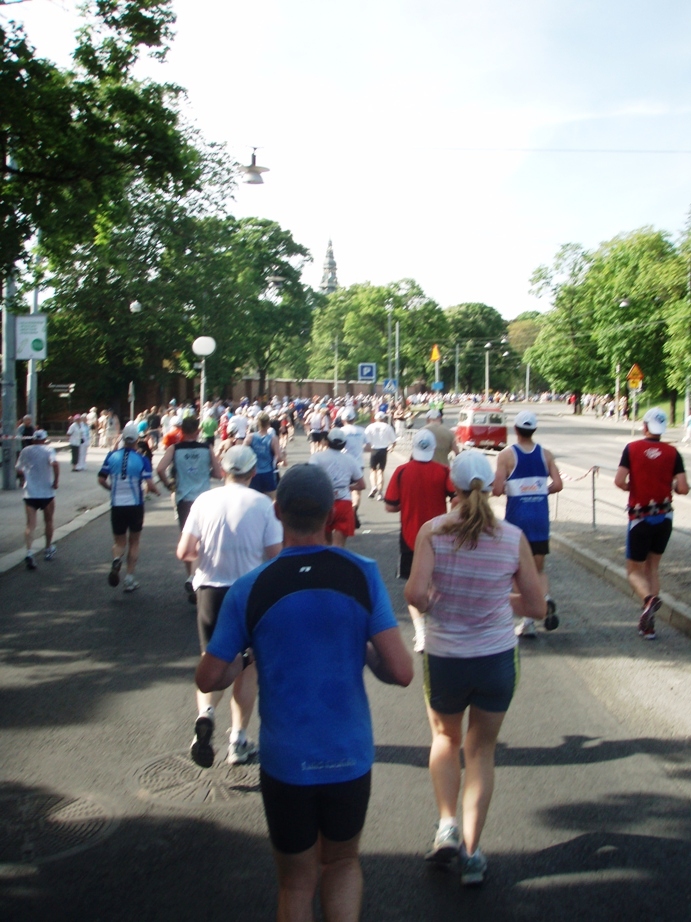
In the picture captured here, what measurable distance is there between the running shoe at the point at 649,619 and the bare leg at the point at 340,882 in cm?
533

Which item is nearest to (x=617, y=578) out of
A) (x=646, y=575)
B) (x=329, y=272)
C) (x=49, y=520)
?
(x=646, y=575)

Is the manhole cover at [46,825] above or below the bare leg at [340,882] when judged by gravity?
below

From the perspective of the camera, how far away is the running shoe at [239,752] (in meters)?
5.13

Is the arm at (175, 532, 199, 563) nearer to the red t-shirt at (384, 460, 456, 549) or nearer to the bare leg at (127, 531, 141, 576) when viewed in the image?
the red t-shirt at (384, 460, 456, 549)

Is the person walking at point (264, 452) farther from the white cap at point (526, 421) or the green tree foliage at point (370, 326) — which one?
the green tree foliage at point (370, 326)

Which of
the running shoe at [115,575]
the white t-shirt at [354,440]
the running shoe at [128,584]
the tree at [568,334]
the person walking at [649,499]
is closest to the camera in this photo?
the person walking at [649,499]

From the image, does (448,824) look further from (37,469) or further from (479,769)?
(37,469)

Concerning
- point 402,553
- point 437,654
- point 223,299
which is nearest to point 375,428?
point 402,553

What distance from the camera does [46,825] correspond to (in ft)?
14.2

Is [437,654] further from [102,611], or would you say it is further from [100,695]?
[102,611]

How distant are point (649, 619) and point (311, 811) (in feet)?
18.0

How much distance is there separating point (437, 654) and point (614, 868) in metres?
1.13

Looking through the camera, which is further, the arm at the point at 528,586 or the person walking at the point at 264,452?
the person walking at the point at 264,452

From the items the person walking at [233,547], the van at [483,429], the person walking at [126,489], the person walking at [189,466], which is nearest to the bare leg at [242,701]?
the person walking at [233,547]
